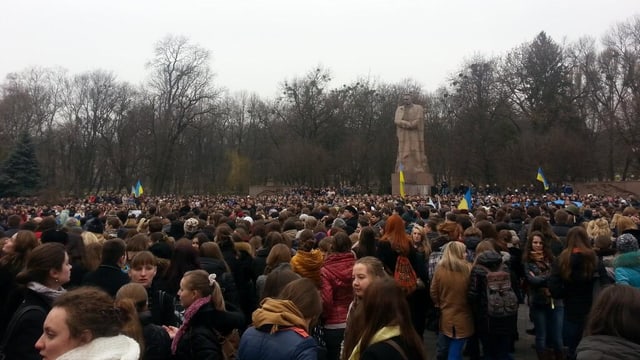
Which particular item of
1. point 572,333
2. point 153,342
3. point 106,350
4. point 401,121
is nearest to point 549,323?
point 572,333

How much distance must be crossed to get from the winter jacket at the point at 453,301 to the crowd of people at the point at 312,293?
2cm

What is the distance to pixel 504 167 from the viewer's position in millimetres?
47406

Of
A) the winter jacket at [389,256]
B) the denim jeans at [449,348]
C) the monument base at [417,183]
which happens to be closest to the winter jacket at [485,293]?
the denim jeans at [449,348]

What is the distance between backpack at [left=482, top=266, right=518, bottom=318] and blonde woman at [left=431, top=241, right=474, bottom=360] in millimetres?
275

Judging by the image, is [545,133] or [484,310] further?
[545,133]

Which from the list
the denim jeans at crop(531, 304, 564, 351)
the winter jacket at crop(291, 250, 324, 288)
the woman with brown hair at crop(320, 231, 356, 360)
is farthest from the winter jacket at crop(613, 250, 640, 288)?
the winter jacket at crop(291, 250, 324, 288)

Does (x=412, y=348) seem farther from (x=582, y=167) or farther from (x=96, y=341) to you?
(x=582, y=167)

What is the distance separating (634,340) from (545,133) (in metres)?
48.9

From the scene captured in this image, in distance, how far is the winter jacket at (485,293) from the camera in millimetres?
6051

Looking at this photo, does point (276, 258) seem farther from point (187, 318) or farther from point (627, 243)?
point (627, 243)

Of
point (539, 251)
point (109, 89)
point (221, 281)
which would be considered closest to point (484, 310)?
point (539, 251)

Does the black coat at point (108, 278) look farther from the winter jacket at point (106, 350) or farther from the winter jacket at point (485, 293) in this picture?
the winter jacket at point (485, 293)

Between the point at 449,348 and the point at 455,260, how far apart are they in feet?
3.60

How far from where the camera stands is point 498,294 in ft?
19.6
